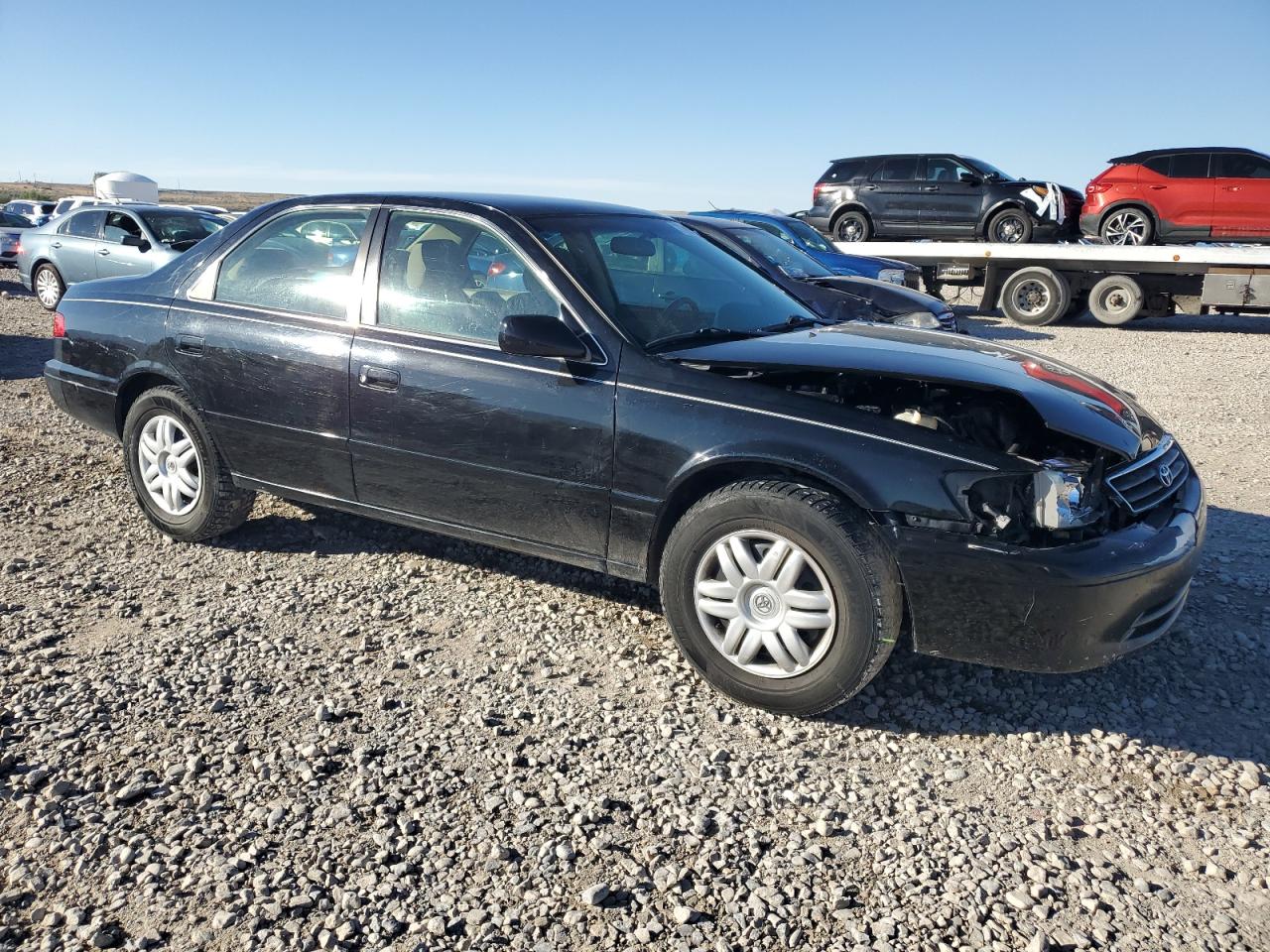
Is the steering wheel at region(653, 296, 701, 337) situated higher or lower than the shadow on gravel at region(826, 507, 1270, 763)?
higher

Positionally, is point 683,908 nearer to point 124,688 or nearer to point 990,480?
point 990,480

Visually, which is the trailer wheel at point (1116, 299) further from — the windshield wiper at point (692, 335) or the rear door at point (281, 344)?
the rear door at point (281, 344)

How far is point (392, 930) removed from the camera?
2.39 m

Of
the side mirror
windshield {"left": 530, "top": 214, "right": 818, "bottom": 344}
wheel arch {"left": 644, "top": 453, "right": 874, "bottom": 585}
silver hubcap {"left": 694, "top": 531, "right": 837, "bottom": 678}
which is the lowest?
silver hubcap {"left": 694, "top": 531, "right": 837, "bottom": 678}

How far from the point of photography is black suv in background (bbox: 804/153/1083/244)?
17.1 m

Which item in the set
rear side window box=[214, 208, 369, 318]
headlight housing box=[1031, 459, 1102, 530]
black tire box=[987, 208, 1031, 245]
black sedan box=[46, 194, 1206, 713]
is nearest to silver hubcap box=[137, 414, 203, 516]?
black sedan box=[46, 194, 1206, 713]

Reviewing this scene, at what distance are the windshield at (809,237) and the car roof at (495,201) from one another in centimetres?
904

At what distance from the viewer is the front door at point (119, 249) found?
521 inches

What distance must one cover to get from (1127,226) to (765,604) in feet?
51.3

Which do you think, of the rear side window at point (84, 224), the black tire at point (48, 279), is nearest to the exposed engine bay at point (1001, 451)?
the rear side window at point (84, 224)

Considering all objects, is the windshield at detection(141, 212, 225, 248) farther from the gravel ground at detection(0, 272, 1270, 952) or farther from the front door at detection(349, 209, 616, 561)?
the front door at detection(349, 209, 616, 561)

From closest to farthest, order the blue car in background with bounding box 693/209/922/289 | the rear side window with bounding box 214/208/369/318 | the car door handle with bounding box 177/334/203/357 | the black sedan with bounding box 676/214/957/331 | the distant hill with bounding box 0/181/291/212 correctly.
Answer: the rear side window with bounding box 214/208/369/318 < the car door handle with bounding box 177/334/203/357 < the black sedan with bounding box 676/214/957/331 < the blue car in background with bounding box 693/209/922/289 < the distant hill with bounding box 0/181/291/212

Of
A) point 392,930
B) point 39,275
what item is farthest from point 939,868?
point 39,275

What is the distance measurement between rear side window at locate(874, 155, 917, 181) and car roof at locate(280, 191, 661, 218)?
14510mm
